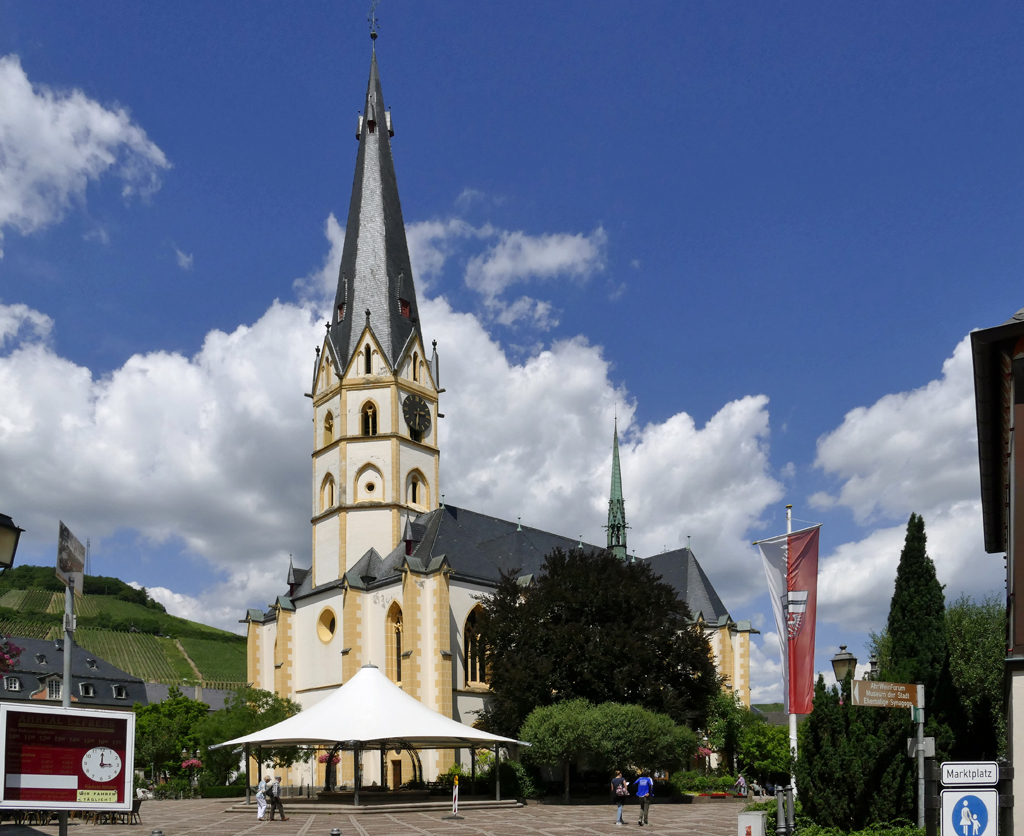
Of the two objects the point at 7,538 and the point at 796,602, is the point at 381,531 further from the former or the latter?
the point at 7,538

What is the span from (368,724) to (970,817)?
24956 millimetres

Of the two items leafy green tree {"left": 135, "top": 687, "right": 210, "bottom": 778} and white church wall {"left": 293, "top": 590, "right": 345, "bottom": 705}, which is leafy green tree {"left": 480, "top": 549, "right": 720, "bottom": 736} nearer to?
white church wall {"left": 293, "top": 590, "right": 345, "bottom": 705}

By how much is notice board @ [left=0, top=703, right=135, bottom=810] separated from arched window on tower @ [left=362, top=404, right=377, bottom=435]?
137 ft

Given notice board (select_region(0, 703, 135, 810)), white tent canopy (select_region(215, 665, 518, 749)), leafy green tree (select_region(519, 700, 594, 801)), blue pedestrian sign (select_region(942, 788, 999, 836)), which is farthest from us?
leafy green tree (select_region(519, 700, 594, 801))

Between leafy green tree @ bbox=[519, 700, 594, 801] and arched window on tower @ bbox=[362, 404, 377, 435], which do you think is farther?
arched window on tower @ bbox=[362, 404, 377, 435]

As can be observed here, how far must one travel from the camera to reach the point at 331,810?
3316cm

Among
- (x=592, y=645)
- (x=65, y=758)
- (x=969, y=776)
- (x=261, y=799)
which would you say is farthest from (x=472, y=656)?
(x=969, y=776)

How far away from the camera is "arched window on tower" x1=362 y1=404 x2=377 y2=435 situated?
52906 mm

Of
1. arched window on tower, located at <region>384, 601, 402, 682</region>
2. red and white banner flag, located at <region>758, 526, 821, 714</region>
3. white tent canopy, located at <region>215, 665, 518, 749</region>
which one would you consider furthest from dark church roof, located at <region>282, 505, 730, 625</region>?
red and white banner flag, located at <region>758, 526, 821, 714</region>

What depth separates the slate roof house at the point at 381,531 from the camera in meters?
46.7

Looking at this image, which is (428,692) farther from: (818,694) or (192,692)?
(192,692)

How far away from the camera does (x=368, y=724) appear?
3250cm

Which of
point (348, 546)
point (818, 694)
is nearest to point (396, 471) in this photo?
point (348, 546)

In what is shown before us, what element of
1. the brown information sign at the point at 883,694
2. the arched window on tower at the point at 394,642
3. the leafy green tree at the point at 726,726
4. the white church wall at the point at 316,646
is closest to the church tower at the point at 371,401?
the white church wall at the point at 316,646
